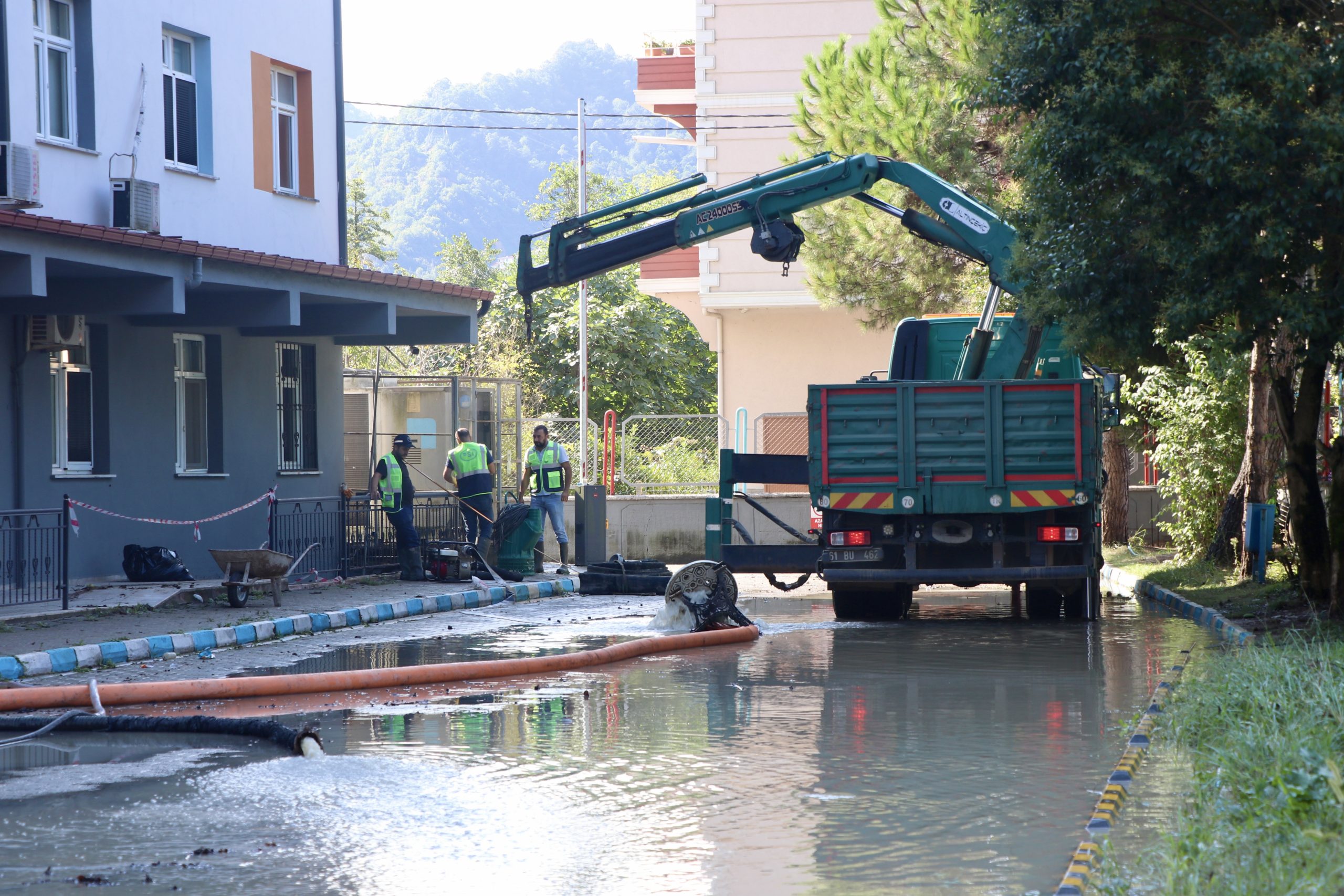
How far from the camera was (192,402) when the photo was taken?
1855 cm

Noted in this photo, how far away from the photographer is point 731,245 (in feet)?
106

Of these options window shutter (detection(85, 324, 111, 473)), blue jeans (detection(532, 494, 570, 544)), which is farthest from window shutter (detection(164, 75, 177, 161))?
blue jeans (detection(532, 494, 570, 544))

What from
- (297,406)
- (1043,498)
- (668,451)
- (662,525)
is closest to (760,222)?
(1043,498)

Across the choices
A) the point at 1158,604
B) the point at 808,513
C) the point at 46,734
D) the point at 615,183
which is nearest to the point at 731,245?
the point at 808,513

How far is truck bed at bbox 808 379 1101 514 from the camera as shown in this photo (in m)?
14.4

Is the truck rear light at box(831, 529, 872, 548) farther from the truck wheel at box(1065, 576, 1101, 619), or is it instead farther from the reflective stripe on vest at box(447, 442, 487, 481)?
the reflective stripe on vest at box(447, 442, 487, 481)

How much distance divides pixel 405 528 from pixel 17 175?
6.25 metres

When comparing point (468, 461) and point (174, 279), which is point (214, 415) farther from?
point (174, 279)

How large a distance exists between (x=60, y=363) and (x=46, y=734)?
27.0ft

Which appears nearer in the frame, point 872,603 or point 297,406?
point 872,603

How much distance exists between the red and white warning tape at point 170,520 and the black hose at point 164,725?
5.33 m

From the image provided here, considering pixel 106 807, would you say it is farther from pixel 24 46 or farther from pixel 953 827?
pixel 24 46

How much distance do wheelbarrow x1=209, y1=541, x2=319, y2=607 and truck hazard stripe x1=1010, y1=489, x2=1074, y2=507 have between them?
23.3ft

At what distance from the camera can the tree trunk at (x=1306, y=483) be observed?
13.3 m
